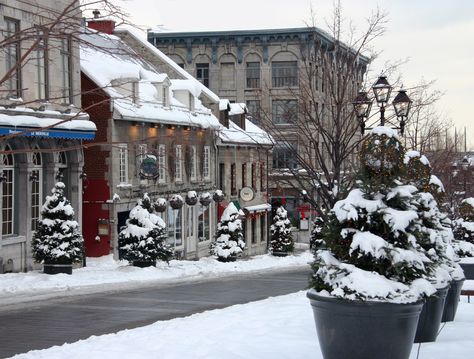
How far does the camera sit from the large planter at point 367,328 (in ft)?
26.5

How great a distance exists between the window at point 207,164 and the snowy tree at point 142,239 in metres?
13.3

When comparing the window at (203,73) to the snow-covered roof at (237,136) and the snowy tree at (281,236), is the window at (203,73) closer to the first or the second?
the snow-covered roof at (237,136)

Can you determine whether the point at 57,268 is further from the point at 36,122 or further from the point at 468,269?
the point at 468,269

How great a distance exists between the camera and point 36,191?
960 inches

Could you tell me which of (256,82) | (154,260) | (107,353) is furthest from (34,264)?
(256,82)

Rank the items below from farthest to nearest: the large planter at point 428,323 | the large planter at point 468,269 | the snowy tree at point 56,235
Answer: the snowy tree at point 56,235, the large planter at point 468,269, the large planter at point 428,323

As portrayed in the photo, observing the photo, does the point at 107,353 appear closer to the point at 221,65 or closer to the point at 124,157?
the point at 124,157

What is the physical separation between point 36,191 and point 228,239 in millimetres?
11406

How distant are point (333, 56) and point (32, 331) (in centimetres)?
1416

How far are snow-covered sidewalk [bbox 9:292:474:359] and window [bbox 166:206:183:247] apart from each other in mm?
21951

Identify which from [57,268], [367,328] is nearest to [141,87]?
[57,268]

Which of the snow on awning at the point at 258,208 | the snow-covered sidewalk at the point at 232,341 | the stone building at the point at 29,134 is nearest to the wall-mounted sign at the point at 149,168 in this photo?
the stone building at the point at 29,134

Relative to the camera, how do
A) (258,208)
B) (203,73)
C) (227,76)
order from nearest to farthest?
1. (258,208)
2. (227,76)
3. (203,73)

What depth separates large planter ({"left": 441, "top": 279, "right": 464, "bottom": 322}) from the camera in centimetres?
1223
